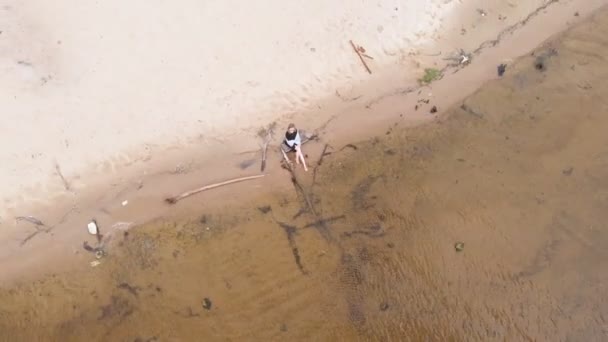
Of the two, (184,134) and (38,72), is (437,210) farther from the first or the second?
(38,72)

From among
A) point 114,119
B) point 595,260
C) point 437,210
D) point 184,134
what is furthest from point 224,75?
point 595,260

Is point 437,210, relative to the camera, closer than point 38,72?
No

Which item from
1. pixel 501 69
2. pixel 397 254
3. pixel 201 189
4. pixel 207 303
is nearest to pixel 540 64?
pixel 501 69

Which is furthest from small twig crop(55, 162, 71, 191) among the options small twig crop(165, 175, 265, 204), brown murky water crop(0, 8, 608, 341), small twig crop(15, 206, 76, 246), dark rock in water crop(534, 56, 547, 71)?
dark rock in water crop(534, 56, 547, 71)

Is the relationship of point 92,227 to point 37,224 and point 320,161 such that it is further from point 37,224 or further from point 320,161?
point 320,161

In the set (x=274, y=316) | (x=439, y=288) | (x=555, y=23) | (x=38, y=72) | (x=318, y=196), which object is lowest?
(x=439, y=288)
